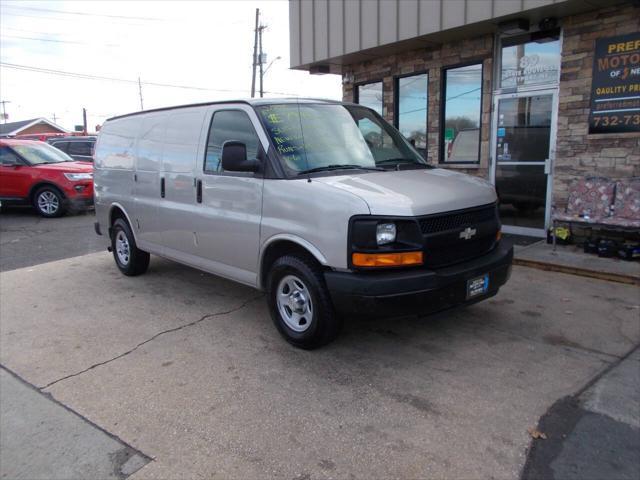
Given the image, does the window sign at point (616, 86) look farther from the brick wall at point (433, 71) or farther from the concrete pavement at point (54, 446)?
the concrete pavement at point (54, 446)

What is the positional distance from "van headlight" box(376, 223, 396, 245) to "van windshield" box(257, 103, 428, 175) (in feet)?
2.90

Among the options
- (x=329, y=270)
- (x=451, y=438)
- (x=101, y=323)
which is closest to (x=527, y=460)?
(x=451, y=438)

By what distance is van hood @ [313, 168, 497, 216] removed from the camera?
11.8ft

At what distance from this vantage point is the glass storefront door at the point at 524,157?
7.75 meters

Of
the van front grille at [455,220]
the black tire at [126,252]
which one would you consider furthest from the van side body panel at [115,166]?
the van front grille at [455,220]

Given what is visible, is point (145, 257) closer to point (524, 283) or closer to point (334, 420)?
point (334, 420)

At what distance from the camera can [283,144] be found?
14.0 feet

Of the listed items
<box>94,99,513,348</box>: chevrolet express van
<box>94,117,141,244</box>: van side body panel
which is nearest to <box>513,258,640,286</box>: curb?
<box>94,99,513,348</box>: chevrolet express van

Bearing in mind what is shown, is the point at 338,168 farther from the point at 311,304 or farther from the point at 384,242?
the point at 311,304

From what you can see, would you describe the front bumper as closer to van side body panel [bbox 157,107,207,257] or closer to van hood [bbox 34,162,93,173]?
van side body panel [bbox 157,107,207,257]

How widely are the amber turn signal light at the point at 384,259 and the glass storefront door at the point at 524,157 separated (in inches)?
198

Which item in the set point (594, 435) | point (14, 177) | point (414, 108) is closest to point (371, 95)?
point (414, 108)

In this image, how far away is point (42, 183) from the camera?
11.8m

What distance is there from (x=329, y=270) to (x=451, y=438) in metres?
1.41
